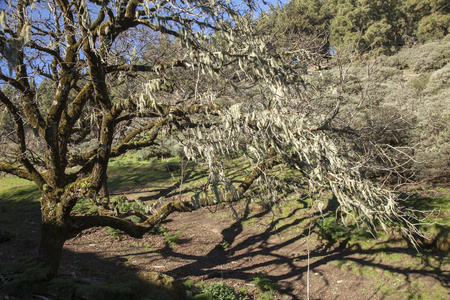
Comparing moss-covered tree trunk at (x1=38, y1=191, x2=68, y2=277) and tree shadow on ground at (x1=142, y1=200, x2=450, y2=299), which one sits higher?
moss-covered tree trunk at (x1=38, y1=191, x2=68, y2=277)

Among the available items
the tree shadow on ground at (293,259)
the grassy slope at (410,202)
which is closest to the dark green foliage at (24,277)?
the grassy slope at (410,202)

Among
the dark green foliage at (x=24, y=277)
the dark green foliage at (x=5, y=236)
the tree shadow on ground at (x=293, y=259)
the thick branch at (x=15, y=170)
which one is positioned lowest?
the tree shadow on ground at (x=293, y=259)

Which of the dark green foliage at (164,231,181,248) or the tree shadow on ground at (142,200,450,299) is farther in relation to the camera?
the dark green foliage at (164,231,181,248)

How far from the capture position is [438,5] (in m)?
27.9

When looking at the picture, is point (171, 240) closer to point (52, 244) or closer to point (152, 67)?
point (52, 244)

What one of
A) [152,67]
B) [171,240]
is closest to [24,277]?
[152,67]

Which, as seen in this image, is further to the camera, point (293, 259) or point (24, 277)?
point (293, 259)

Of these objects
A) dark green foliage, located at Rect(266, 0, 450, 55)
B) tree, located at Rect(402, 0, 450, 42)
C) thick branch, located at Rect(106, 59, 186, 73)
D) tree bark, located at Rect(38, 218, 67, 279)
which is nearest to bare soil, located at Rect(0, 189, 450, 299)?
tree bark, located at Rect(38, 218, 67, 279)

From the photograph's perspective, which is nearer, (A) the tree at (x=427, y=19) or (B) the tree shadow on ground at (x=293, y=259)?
(B) the tree shadow on ground at (x=293, y=259)

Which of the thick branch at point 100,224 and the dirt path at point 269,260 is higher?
the thick branch at point 100,224

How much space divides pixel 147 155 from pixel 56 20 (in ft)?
34.2

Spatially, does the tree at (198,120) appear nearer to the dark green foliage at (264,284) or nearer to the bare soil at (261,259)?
the bare soil at (261,259)

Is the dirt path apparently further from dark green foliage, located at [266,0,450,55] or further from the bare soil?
dark green foliage, located at [266,0,450,55]

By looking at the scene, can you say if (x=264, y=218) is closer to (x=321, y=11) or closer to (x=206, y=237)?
(x=206, y=237)
